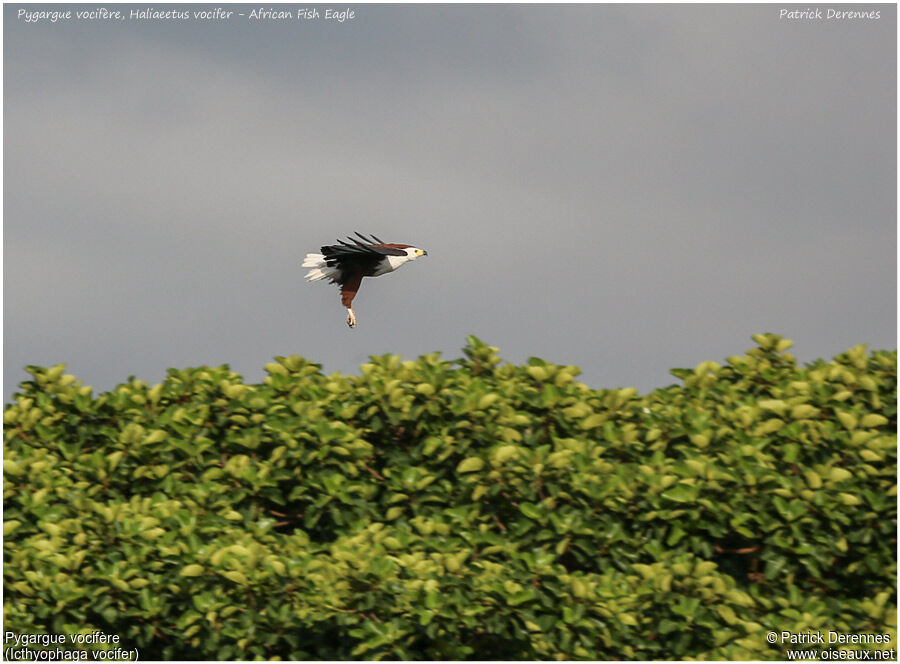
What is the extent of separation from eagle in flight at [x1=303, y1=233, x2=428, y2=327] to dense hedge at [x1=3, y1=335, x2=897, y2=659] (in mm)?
689

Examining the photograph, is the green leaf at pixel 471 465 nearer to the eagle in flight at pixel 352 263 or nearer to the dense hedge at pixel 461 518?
the dense hedge at pixel 461 518

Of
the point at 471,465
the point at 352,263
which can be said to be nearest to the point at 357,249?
the point at 352,263

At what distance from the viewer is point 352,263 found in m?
7.48

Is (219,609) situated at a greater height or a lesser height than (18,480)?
lesser

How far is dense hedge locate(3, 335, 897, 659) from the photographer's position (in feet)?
20.1

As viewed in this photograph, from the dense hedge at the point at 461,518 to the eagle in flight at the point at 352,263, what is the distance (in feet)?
2.26

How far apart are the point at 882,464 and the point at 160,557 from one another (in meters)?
4.83

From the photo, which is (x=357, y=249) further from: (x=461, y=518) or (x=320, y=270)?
(x=461, y=518)

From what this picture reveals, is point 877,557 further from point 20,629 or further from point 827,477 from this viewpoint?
point 20,629

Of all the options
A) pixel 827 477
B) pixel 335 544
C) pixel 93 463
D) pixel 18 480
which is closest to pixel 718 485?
pixel 827 477

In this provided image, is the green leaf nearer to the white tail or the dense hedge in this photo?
the dense hedge

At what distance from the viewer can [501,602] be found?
6.01m

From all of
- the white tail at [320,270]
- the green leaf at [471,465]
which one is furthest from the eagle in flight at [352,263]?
the green leaf at [471,465]

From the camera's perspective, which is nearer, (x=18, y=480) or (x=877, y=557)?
(x=877, y=557)
